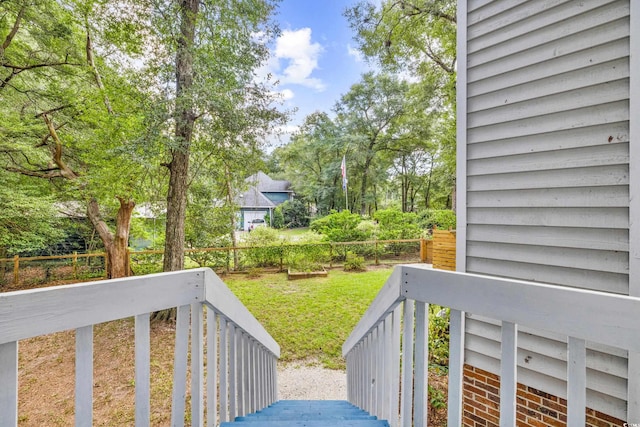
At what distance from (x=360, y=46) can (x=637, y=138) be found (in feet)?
19.0

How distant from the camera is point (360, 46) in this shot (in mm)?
6152

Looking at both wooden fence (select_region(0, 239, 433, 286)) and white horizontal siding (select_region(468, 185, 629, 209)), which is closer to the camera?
white horizontal siding (select_region(468, 185, 629, 209))

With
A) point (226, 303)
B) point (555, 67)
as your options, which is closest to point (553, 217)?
point (555, 67)

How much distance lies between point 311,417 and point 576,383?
1656 millimetres

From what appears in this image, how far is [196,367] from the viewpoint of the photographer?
1.02 m

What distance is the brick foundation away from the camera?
1.69 metres

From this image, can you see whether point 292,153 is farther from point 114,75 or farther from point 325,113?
point 114,75

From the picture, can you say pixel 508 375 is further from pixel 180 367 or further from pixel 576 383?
pixel 180 367

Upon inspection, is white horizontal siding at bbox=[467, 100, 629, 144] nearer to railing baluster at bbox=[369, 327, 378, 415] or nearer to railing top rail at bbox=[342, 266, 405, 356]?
railing top rail at bbox=[342, 266, 405, 356]

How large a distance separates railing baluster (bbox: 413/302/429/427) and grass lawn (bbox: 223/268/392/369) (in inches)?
121

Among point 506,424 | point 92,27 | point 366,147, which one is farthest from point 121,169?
point 366,147

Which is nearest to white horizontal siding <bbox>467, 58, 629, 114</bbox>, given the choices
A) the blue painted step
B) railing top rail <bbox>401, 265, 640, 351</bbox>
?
railing top rail <bbox>401, 265, 640, 351</bbox>

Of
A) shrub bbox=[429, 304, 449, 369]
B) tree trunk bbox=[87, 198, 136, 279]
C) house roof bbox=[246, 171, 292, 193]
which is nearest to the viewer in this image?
shrub bbox=[429, 304, 449, 369]

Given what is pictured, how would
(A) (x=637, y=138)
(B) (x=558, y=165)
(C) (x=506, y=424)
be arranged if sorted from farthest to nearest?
1. (B) (x=558, y=165)
2. (A) (x=637, y=138)
3. (C) (x=506, y=424)
